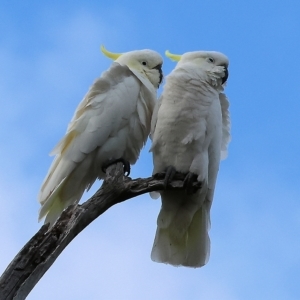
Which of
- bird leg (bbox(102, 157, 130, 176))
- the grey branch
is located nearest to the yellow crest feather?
bird leg (bbox(102, 157, 130, 176))

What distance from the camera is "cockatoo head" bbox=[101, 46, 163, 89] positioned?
483cm

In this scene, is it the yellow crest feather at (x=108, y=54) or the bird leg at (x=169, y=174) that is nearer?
the bird leg at (x=169, y=174)

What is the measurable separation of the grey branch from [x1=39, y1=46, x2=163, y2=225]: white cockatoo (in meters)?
0.28

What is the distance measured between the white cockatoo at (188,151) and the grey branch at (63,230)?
0.13 m

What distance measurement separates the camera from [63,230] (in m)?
3.28

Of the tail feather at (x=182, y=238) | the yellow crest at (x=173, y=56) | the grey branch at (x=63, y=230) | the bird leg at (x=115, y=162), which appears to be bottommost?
the grey branch at (x=63, y=230)

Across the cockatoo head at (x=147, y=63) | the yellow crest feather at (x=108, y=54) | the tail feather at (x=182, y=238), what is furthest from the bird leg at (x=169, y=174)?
the yellow crest feather at (x=108, y=54)

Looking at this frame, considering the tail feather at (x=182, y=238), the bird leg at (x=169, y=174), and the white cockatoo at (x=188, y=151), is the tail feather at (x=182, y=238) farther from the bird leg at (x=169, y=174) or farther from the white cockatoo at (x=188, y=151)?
the bird leg at (x=169, y=174)

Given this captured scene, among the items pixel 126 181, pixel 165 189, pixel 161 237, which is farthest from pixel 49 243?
pixel 161 237

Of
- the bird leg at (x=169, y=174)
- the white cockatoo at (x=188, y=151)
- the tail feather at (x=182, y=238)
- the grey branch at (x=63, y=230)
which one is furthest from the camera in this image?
the tail feather at (x=182, y=238)

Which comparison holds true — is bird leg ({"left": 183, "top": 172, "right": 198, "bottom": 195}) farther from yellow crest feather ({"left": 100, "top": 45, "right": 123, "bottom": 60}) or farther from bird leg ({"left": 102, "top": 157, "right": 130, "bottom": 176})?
yellow crest feather ({"left": 100, "top": 45, "right": 123, "bottom": 60})

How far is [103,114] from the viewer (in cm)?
440

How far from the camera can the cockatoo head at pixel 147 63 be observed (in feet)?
15.8

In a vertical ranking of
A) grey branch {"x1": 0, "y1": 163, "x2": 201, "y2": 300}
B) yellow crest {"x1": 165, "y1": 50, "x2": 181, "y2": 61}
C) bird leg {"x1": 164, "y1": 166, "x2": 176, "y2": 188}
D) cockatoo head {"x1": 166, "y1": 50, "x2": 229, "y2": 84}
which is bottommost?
grey branch {"x1": 0, "y1": 163, "x2": 201, "y2": 300}
